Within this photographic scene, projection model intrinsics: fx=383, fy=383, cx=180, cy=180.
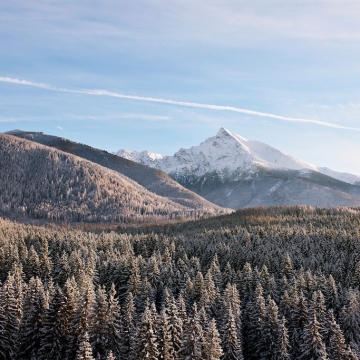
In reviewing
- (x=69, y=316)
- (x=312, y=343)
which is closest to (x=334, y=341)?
(x=312, y=343)

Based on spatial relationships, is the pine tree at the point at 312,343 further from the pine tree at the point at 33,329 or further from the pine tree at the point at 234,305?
the pine tree at the point at 33,329

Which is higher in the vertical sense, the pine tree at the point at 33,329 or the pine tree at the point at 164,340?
the pine tree at the point at 164,340

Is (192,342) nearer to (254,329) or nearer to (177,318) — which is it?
(177,318)

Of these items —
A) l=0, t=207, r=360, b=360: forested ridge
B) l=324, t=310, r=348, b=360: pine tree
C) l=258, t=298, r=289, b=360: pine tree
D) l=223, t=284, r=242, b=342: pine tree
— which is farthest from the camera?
l=223, t=284, r=242, b=342: pine tree

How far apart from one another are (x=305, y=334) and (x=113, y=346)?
30.3m

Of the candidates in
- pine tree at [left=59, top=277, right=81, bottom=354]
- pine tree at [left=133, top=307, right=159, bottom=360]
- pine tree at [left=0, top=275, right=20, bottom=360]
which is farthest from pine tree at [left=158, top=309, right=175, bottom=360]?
pine tree at [left=0, top=275, right=20, bottom=360]

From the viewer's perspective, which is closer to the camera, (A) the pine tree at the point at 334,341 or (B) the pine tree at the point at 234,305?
(A) the pine tree at the point at 334,341

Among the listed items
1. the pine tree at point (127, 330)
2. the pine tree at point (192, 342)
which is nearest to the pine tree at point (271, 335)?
the pine tree at point (192, 342)

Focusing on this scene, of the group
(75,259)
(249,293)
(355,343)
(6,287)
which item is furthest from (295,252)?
(6,287)

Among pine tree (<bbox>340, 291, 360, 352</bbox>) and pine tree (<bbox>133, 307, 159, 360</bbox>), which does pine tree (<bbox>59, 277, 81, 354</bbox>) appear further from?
pine tree (<bbox>340, 291, 360, 352</bbox>)

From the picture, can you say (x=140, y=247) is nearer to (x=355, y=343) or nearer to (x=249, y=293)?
(x=249, y=293)

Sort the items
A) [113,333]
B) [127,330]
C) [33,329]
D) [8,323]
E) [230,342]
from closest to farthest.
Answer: [230,342], [113,333], [127,330], [8,323], [33,329]

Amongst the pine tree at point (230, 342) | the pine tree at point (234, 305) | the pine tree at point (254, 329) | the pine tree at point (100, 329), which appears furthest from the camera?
the pine tree at point (254, 329)

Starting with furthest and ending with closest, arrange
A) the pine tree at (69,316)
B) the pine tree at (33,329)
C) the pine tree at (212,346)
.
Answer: the pine tree at (33,329), the pine tree at (69,316), the pine tree at (212,346)
